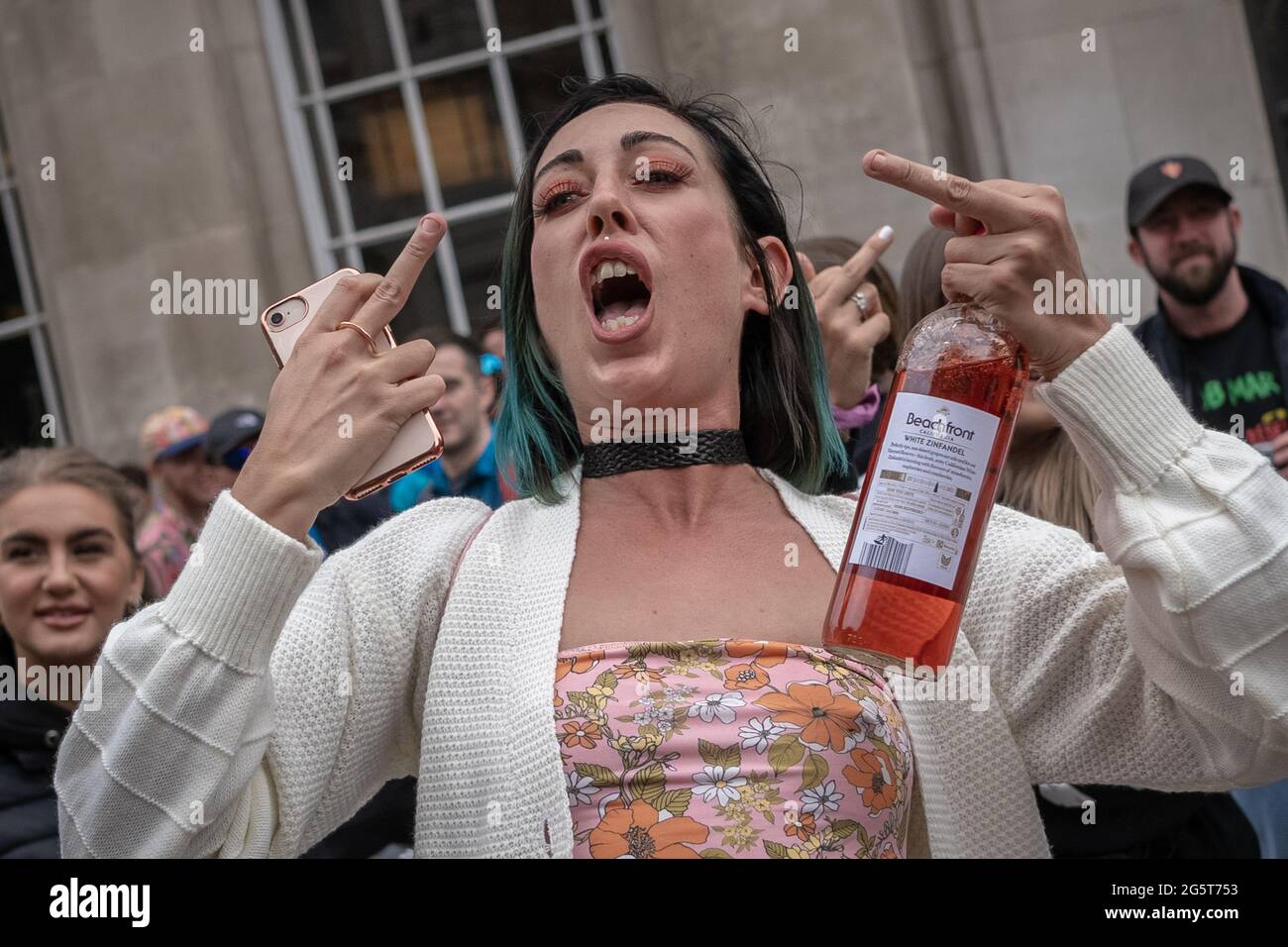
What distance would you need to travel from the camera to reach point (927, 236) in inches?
117

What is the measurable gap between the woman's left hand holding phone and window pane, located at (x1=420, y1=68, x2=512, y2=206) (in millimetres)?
4987

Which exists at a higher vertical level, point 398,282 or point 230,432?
point 398,282

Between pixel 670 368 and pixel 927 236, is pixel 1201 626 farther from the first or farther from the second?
pixel 927 236

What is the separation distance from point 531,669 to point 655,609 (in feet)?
0.65

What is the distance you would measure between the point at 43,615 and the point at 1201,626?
91.1 inches

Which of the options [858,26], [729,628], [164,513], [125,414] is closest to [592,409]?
[729,628]

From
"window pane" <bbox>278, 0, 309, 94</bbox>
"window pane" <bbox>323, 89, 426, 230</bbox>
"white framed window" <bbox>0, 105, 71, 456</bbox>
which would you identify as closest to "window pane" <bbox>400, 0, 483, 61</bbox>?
"window pane" <bbox>323, 89, 426, 230</bbox>

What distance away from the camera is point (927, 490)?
64.9 inches

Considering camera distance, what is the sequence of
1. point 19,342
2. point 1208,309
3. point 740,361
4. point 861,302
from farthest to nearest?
point 19,342 → point 1208,309 → point 861,302 → point 740,361

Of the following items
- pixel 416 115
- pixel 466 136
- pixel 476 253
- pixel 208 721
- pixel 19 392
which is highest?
pixel 416 115

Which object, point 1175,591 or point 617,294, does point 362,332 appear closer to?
point 617,294

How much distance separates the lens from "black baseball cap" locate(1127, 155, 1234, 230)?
4.17 metres
